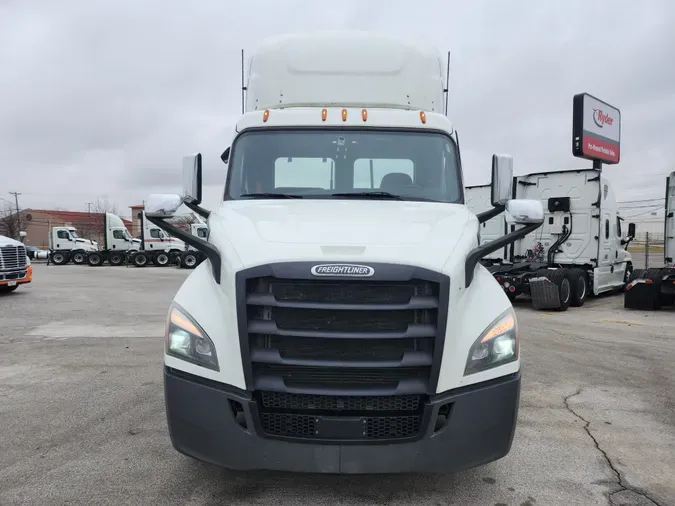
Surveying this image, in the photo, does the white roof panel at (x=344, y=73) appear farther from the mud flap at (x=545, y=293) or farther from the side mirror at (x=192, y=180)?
the mud flap at (x=545, y=293)

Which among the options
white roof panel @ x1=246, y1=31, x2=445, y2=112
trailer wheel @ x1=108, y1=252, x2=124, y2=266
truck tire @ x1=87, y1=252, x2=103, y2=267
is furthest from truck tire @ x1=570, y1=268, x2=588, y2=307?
truck tire @ x1=87, y1=252, x2=103, y2=267

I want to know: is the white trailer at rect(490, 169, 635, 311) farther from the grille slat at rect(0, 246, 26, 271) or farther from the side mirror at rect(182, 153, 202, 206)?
the grille slat at rect(0, 246, 26, 271)

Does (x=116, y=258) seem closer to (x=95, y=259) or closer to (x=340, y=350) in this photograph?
(x=95, y=259)

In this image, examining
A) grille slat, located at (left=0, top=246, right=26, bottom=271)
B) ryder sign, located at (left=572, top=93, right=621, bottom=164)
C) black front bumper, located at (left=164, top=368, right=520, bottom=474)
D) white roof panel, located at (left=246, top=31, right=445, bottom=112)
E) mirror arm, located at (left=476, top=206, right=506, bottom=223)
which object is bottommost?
black front bumper, located at (left=164, top=368, right=520, bottom=474)

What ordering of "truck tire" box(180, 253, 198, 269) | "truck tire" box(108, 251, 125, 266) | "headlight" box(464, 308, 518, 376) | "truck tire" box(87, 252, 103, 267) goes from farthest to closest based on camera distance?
"truck tire" box(87, 252, 103, 267)
"truck tire" box(108, 251, 125, 266)
"truck tire" box(180, 253, 198, 269)
"headlight" box(464, 308, 518, 376)

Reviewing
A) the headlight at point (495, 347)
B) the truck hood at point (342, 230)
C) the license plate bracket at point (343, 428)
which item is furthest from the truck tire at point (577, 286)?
the license plate bracket at point (343, 428)

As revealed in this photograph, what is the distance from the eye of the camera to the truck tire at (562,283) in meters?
12.2

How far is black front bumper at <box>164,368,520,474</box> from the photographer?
2818 mm

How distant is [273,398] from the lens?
2.89m

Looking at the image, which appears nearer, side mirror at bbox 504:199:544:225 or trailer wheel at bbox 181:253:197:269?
side mirror at bbox 504:199:544:225

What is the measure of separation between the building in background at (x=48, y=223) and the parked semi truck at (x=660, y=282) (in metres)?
78.0

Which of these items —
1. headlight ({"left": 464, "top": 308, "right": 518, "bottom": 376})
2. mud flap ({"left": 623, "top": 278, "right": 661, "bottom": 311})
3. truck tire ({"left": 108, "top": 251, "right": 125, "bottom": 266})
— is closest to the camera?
headlight ({"left": 464, "top": 308, "right": 518, "bottom": 376})

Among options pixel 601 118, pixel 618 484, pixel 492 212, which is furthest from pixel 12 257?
pixel 601 118

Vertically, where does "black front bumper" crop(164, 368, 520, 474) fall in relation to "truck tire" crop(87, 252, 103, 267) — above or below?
above
